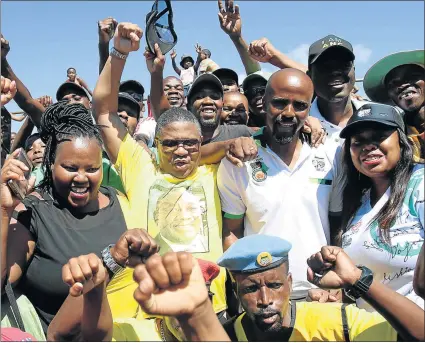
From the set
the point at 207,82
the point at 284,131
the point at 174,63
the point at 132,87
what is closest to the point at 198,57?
the point at 174,63

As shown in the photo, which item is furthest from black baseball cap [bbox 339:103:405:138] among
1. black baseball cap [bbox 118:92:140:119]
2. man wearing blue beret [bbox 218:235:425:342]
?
black baseball cap [bbox 118:92:140:119]

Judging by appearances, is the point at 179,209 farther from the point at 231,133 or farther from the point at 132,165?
the point at 231,133

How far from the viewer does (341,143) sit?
145 inches

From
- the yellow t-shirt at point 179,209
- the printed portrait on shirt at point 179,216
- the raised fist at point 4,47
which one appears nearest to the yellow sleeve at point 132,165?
the yellow t-shirt at point 179,209

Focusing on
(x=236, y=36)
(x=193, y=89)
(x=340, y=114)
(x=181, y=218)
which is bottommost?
(x=181, y=218)

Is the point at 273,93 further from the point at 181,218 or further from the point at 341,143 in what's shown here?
the point at 181,218

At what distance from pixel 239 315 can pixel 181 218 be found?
859mm

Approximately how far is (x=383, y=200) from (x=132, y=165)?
1.68m

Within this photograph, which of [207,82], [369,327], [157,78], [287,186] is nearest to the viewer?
[369,327]

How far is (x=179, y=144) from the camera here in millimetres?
3592

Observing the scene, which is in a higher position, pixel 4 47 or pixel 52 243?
pixel 4 47

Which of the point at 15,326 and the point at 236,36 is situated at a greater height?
the point at 236,36

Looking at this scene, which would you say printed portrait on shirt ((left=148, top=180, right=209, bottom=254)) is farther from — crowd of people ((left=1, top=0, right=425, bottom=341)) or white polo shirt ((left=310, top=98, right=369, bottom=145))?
white polo shirt ((left=310, top=98, right=369, bottom=145))

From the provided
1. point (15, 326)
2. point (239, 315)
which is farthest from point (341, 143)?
point (15, 326)
